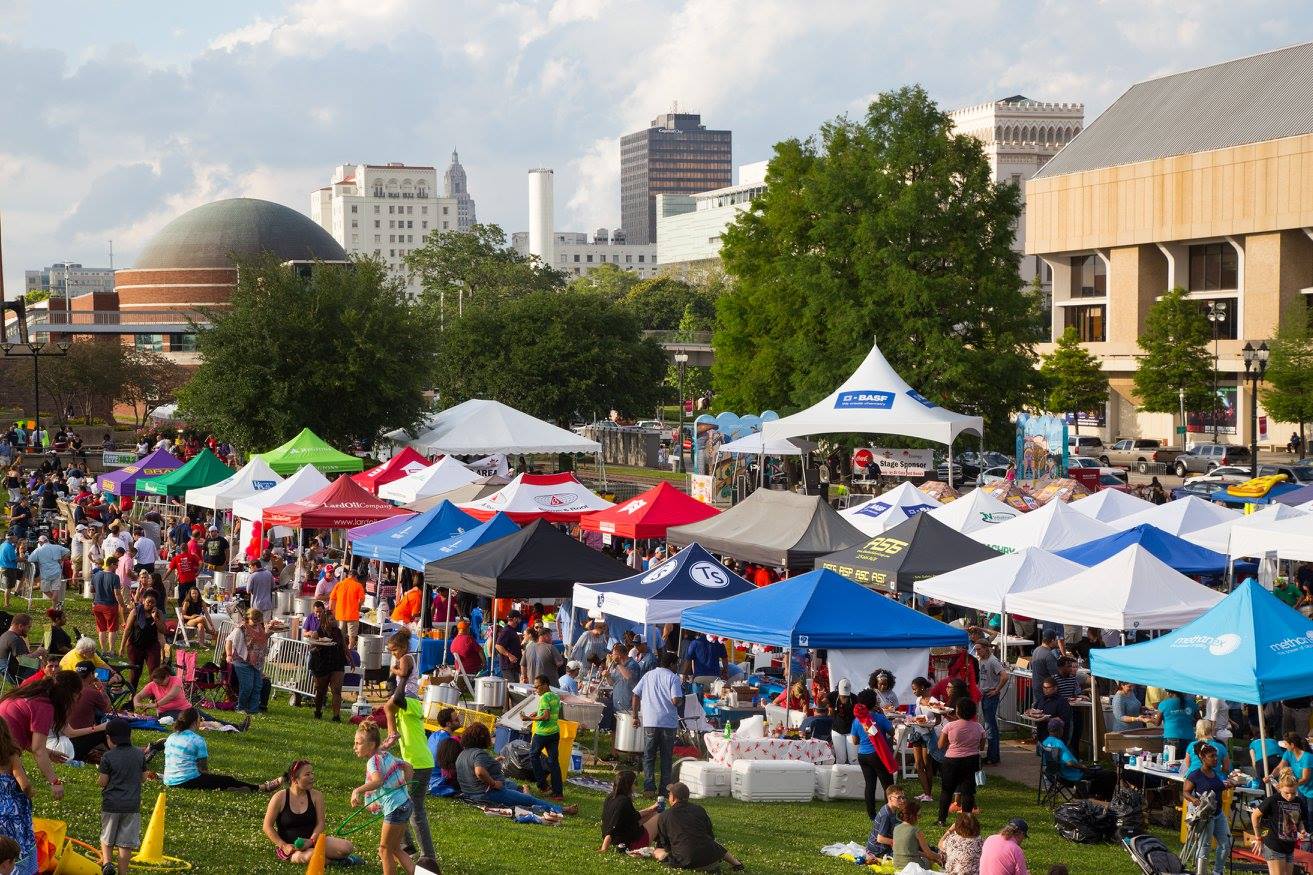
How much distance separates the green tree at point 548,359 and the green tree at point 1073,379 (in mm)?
21589

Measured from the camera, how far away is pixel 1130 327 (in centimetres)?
8525

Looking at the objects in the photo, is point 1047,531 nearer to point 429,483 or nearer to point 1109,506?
point 1109,506

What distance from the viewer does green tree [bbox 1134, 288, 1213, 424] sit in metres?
71.2

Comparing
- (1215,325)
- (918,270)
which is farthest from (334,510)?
(1215,325)

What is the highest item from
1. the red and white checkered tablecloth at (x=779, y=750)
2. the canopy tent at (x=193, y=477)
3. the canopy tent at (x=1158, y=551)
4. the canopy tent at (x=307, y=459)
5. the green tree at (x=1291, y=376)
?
the green tree at (x=1291, y=376)

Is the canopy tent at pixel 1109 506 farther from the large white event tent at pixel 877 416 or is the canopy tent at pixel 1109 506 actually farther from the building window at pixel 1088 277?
the building window at pixel 1088 277

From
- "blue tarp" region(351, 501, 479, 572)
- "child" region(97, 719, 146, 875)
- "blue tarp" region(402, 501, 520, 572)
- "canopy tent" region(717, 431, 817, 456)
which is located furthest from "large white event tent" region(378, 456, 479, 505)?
"child" region(97, 719, 146, 875)

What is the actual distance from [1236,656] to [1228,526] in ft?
30.8

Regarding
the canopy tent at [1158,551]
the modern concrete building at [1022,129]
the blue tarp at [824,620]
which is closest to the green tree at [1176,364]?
the canopy tent at [1158,551]

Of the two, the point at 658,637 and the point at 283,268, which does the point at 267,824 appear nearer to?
the point at 658,637

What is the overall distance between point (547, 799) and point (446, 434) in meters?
23.4

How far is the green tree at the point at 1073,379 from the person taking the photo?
2970 inches

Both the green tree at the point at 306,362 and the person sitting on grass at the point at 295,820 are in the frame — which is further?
the green tree at the point at 306,362

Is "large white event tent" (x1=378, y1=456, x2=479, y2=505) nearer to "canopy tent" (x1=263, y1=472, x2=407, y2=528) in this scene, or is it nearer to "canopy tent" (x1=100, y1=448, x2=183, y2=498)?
"canopy tent" (x1=263, y1=472, x2=407, y2=528)
